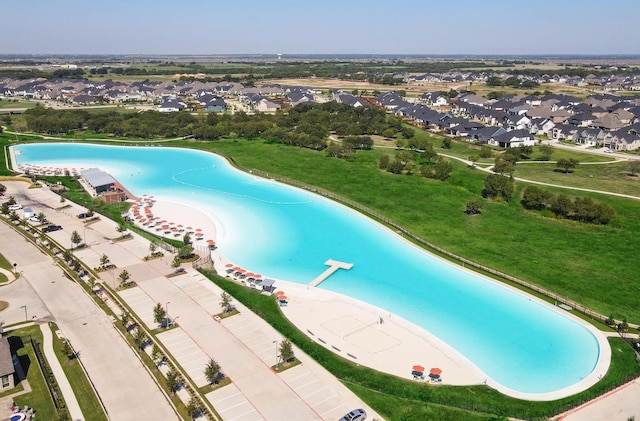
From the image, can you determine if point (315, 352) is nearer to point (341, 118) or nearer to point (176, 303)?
point (176, 303)

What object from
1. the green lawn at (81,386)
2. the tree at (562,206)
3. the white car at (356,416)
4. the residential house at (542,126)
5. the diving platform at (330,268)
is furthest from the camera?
the residential house at (542,126)

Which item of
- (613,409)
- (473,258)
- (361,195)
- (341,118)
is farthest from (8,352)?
(341,118)

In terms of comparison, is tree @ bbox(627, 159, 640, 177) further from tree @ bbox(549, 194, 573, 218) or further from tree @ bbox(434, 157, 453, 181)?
tree @ bbox(434, 157, 453, 181)

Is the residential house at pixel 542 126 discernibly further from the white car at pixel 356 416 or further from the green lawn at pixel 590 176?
the white car at pixel 356 416

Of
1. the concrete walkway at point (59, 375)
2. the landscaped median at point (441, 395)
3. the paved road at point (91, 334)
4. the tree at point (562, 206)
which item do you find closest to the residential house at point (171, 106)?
the paved road at point (91, 334)

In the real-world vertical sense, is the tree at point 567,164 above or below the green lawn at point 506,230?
above

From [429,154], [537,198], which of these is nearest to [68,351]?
[537,198]

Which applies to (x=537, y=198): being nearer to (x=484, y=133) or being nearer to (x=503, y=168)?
(x=503, y=168)
